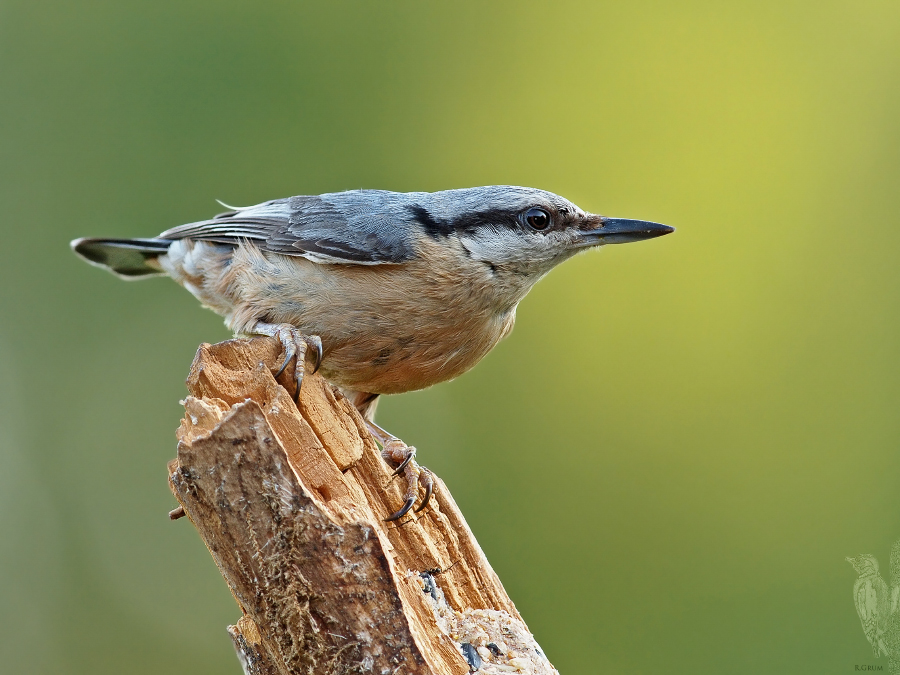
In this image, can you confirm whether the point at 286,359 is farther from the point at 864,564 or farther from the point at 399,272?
the point at 864,564

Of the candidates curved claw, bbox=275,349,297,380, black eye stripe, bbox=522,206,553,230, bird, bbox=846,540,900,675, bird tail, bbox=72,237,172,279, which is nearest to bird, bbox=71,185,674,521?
black eye stripe, bbox=522,206,553,230

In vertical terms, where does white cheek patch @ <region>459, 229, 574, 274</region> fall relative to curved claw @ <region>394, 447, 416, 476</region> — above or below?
above

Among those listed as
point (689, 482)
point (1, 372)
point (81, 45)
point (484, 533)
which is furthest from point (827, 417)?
point (1, 372)

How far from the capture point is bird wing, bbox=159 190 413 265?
354cm

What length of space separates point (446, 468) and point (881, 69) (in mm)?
4995

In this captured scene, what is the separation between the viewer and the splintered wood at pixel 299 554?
2121 mm

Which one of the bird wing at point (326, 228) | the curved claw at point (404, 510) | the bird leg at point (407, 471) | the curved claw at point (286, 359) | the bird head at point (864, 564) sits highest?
the bird wing at point (326, 228)

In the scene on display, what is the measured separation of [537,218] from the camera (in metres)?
3.66

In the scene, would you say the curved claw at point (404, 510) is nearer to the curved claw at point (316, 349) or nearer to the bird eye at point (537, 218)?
the curved claw at point (316, 349)

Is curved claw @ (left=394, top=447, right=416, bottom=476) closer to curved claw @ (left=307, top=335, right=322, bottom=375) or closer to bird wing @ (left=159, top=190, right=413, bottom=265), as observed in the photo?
curved claw @ (left=307, top=335, right=322, bottom=375)

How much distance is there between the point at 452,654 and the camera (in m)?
2.31

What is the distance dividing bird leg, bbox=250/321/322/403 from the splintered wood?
0.22 meters

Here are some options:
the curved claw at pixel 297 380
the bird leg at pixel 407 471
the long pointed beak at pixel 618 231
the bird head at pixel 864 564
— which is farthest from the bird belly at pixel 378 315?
the bird head at pixel 864 564

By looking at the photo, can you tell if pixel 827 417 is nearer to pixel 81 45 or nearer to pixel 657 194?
pixel 657 194
